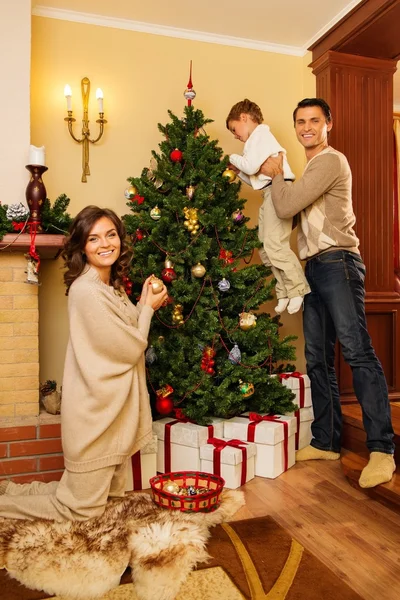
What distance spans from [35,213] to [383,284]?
2.23 metres

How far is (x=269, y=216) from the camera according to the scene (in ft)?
9.52

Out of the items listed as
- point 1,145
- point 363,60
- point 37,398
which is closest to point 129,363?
point 37,398

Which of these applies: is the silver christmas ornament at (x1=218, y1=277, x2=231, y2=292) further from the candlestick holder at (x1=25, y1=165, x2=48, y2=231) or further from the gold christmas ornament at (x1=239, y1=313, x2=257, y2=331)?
the candlestick holder at (x1=25, y1=165, x2=48, y2=231)

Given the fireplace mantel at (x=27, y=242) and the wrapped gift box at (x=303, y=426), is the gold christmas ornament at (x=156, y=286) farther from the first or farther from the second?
the wrapped gift box at (x=303, y=426)

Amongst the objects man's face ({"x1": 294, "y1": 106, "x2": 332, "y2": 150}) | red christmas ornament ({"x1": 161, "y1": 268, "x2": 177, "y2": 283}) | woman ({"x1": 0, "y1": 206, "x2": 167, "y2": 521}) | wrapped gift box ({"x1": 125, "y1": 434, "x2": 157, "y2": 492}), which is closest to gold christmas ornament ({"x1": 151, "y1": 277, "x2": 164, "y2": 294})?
woman ({"x1": 0, "y1": 206, "x2": 167, "y2": 521})

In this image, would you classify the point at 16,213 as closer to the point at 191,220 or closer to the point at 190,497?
the point at 191,220

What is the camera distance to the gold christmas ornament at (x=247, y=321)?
9.02 ft

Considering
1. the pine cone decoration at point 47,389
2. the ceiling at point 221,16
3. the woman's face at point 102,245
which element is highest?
the ceiling at point 221,16

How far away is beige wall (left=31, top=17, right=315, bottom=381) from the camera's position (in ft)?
10.6

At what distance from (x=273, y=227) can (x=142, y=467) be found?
55.6 inches

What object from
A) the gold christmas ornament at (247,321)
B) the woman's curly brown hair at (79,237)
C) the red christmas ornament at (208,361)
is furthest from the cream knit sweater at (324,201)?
the woman's curly brown hair at (79,237)

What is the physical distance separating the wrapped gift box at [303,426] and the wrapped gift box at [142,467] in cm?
84

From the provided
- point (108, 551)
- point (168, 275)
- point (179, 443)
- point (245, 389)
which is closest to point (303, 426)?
point (245, 389)

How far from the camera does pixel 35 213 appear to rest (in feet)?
8.29
